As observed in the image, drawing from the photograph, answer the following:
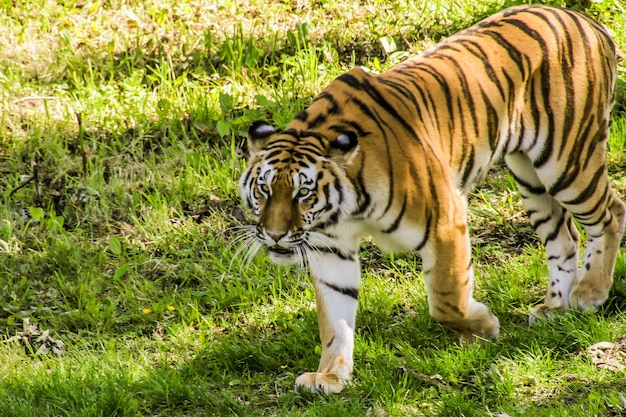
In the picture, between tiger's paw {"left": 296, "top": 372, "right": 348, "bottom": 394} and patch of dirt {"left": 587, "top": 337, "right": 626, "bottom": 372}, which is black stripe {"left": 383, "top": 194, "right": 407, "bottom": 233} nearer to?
tiger's paw {"left": 296, "top": 372, "right": 348, "bottom": 394}

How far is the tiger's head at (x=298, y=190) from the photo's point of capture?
12.9 ft

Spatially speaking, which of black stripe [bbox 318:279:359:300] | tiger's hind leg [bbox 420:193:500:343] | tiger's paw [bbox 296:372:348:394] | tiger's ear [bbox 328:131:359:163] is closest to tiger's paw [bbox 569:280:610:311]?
tiger's hind leg [bbox 420:193:500:343]

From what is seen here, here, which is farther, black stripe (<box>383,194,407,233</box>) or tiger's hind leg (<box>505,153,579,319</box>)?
tiger's hind leg (<box>505,153,579,319</box>)

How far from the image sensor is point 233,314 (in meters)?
5.16

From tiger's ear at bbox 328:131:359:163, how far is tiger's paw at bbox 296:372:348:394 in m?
0.97

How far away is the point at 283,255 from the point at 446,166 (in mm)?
826

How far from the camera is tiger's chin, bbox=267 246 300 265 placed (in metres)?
4.05

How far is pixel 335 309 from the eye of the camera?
433 cm

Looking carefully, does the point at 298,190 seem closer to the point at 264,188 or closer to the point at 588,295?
the point at 264,188

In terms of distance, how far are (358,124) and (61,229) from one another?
247cm

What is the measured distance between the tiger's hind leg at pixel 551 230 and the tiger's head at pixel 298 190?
1.25 metres

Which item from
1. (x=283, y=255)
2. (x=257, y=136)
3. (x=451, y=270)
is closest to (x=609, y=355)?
(x=451, y=270)

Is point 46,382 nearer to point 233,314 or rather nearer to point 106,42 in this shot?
point 233,314

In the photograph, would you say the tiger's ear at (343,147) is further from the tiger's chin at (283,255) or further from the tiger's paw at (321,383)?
the tiger's paw at (321,383)
